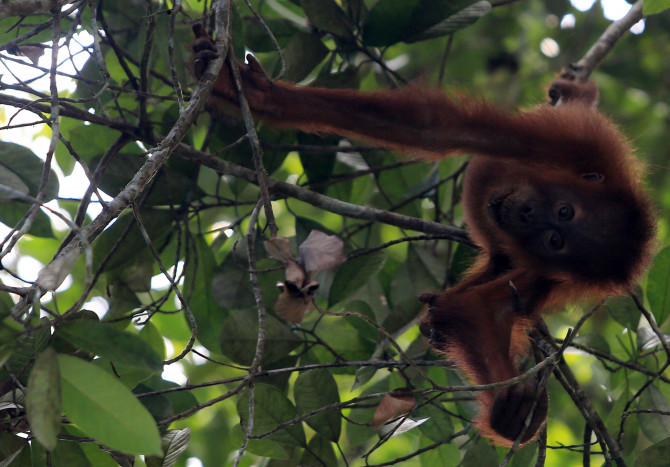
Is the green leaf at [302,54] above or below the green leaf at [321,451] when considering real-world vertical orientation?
above

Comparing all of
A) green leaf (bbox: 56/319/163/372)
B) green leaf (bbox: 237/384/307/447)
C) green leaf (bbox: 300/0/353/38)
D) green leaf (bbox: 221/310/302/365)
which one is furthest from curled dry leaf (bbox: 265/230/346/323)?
green leaf (bbox: 300/0/353/38)

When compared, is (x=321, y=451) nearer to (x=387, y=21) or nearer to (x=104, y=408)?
(x=104, y=408)

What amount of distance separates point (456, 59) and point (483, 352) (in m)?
3.71

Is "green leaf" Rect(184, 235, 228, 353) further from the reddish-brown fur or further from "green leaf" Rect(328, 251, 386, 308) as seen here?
the reddish-brown fur

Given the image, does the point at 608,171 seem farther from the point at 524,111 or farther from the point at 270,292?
the point at 270,292

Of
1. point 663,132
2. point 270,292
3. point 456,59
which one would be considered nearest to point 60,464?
point 270,292

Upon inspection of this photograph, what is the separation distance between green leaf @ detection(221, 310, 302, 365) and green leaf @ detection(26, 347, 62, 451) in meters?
1.56

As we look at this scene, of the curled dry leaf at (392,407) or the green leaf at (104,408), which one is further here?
the curled dry leaf at (392,407)

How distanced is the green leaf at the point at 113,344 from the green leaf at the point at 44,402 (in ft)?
0.40

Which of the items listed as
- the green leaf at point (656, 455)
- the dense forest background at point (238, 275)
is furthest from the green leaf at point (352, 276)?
the green leaf at point (656, 455)

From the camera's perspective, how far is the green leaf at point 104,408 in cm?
145

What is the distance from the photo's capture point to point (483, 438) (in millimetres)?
2979

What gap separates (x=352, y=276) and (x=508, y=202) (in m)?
0.92

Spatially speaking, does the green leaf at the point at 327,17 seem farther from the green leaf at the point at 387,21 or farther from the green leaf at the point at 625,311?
the green leaf at the point at 625,311
